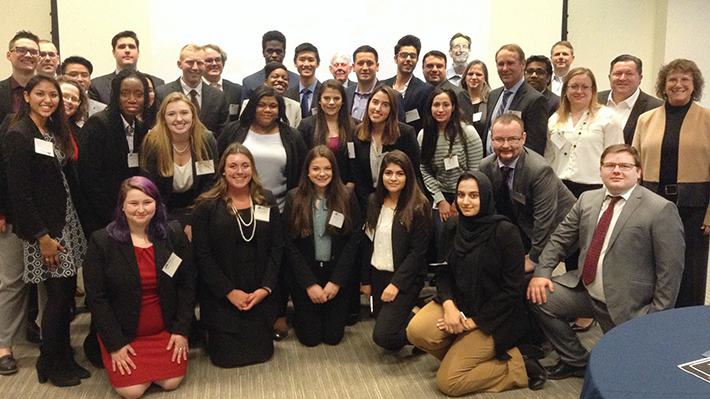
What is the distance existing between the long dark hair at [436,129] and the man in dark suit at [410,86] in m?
0.41

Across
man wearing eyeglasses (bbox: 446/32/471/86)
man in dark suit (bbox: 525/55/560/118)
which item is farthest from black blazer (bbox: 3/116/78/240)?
man wearing eyeglasses (bbox: 446/32/471/86)

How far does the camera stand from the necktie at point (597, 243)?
2.83m

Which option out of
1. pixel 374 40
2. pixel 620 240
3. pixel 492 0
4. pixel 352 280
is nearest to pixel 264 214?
pixel 352 280

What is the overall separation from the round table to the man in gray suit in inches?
29.2

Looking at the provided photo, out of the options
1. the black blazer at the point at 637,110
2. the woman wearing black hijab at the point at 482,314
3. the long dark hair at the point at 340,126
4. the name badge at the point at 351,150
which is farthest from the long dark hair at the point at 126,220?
the black blazer at the point at 637,110

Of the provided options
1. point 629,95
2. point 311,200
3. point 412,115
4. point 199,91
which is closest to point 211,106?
point 199,91

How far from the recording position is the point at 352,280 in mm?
3576

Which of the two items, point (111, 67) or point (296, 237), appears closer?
point (296, 237)

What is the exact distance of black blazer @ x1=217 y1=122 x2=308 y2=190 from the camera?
3.59 meters

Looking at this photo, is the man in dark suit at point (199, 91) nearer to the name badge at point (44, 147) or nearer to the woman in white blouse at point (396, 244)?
the name badge at point (44, 147)

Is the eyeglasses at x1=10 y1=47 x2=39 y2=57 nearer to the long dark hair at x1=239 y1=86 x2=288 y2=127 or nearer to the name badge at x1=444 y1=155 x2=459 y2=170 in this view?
the long dark hair at x1=239 y1=86 x2=288 y2=127

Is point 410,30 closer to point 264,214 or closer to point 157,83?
point 157,83

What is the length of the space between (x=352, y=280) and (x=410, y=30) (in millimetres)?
3486

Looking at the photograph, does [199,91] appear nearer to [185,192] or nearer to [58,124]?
[185,192]
